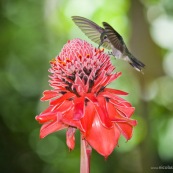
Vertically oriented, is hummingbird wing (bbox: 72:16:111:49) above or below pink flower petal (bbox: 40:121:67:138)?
above

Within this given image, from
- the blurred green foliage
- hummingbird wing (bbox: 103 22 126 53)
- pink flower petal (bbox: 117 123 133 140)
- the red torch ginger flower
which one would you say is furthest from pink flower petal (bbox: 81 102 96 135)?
the blurred green foliage

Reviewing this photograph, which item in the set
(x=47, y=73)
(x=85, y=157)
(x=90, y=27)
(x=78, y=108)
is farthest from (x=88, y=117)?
(x=47, y=73)

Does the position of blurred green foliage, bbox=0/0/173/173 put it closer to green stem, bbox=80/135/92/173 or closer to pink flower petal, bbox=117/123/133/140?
pink flower petal, bbox=117/123/133/140

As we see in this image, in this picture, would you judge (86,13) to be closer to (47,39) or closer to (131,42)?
(47,39)

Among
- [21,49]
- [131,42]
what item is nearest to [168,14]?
[131,42]

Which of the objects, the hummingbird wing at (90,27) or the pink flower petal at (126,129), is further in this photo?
the hummingbird wing at (90,27)

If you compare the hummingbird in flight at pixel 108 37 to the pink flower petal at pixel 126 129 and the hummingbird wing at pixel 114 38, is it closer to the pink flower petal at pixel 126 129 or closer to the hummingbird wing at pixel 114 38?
A: the hummingbird wing at pixel 114 38

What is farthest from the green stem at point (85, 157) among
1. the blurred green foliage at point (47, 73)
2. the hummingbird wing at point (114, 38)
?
the blurred green foliage at point (47, 73)
